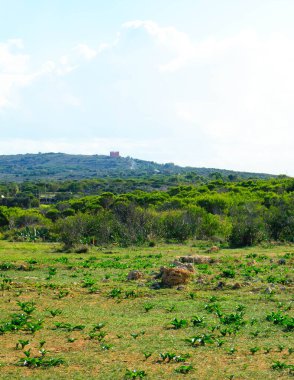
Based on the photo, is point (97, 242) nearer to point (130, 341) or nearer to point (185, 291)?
point (185, 291)

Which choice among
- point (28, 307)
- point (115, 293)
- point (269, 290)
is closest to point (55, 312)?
point (28, 307)

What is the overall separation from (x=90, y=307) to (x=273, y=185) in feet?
142

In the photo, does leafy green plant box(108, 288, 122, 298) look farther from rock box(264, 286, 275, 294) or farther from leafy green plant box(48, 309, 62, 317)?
rock box(264, 286, 275, 294)

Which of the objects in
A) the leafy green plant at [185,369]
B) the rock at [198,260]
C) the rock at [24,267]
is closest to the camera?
the leafy green plant at [185,369]

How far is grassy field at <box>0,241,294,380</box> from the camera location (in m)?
9.28

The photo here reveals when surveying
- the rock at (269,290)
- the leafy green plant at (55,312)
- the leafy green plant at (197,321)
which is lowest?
the leafy green plant at (55,312)

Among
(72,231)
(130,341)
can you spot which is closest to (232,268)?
(130,341)

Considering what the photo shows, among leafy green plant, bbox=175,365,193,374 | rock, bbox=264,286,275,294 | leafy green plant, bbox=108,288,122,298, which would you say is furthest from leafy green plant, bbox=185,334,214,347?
rock, bbox=264,286,275,294

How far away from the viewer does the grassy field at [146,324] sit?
30.5ft

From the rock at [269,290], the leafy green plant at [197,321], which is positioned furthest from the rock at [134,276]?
the leafy green plant at [197,321]

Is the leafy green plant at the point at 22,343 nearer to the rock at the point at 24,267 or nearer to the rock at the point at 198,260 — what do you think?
the rock at the point at 24,267

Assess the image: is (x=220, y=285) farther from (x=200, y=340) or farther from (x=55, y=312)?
(x=200, y=340)

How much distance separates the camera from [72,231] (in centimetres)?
3275

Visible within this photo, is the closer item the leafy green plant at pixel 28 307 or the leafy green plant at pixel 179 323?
the leafy green plant at pixel 179 323
